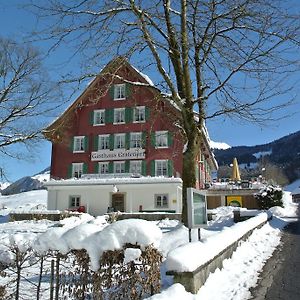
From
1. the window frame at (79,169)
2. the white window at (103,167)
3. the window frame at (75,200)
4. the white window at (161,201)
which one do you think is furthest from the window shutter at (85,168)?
the white window at (161,201)

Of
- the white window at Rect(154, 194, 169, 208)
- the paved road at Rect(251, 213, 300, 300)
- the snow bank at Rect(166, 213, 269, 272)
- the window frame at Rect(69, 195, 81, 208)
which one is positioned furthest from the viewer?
the window frame at Rect(69, 195, 81, 208)

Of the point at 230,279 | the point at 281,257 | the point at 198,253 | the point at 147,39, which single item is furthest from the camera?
the point at 147,39

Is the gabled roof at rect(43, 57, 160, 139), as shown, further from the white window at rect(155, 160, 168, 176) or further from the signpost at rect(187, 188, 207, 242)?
the white window at rect(155, 160, 168, 176)

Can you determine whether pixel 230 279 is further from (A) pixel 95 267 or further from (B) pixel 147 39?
(B) pixel 147 39

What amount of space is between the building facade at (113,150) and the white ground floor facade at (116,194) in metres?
0.08

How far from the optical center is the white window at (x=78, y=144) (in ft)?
119

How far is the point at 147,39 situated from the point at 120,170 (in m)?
22.5

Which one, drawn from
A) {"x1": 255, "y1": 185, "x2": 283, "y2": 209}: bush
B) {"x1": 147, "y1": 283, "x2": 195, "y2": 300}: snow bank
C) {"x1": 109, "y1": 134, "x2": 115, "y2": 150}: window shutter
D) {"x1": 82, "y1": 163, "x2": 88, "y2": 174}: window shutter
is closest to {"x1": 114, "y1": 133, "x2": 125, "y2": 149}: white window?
{"x1": 109, "y1": 134, "x2": 115, "y2": 150}: window shutter

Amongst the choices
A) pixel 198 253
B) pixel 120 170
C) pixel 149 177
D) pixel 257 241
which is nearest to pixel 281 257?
pixel 257 241

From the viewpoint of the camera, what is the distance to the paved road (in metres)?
6.35

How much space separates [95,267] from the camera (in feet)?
18.5

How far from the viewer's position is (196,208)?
8.20 m

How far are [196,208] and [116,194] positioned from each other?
2553cm

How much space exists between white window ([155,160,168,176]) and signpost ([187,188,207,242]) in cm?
2412
